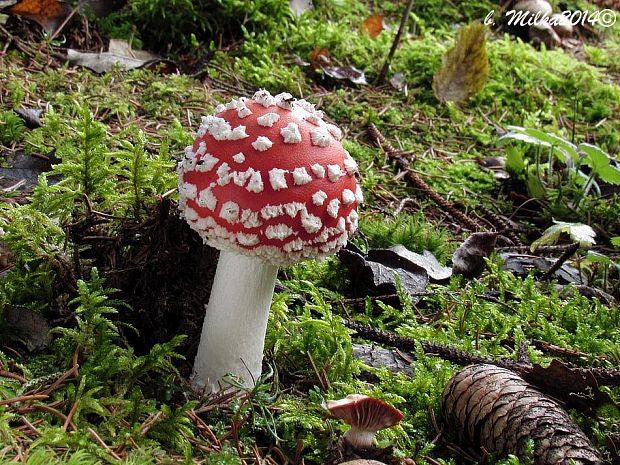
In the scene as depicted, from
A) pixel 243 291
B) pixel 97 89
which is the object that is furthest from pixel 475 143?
pixel 243 291

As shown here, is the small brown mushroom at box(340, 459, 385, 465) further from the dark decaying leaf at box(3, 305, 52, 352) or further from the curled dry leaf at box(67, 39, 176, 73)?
the curled dry leaf at box(67, 39, 176, 73)

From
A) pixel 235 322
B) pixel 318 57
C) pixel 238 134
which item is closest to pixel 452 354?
pixel 235 322

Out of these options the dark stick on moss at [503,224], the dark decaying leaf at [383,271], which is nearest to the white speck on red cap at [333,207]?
the dark decaying leaf at [383,271]

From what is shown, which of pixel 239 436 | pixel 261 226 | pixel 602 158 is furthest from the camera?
pixel 602 158

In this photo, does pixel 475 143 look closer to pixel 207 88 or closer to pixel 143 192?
pixel 207 88

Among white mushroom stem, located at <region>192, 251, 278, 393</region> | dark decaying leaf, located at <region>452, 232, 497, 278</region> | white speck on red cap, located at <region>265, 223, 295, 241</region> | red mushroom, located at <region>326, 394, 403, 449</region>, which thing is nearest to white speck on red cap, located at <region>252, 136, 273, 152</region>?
white speck on red cap, located at <region>265, 223, 295, 241</region>

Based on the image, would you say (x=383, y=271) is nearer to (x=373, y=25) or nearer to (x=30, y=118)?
(x=30, y=118)

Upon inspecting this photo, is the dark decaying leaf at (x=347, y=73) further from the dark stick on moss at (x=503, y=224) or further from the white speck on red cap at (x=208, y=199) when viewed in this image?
the white speck on red cap at (x=208, y=199)
